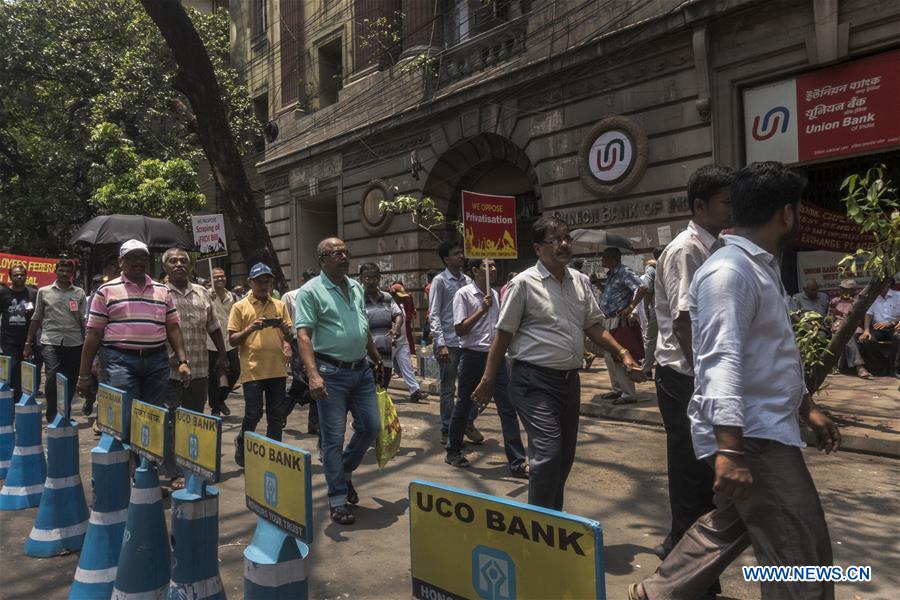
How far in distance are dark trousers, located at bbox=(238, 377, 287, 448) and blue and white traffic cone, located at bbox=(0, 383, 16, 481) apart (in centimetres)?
194

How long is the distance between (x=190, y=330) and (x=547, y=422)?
3.75 metres

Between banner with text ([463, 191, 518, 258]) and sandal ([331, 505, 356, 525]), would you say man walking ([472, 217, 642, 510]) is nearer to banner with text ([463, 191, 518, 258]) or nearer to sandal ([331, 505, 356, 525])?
sandal ([331, 505, 356, 525])

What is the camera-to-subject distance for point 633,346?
30.7 ft

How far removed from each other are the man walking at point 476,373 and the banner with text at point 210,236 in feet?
22.0

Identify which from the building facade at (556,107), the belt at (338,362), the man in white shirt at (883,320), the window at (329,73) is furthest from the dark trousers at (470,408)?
the window at (329,73)

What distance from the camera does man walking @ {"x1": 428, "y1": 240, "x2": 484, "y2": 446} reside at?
6848mm

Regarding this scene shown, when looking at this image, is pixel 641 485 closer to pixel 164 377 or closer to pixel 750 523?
pixel 750 523

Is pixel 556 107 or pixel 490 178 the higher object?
pixel 556 107

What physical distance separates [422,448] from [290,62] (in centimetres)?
1889

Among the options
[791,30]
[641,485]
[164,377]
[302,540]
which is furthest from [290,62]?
[302,540]

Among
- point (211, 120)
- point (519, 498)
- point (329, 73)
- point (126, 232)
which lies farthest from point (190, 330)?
point (329, 73)

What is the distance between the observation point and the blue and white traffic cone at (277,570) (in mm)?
2221

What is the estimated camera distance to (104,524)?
369 cm

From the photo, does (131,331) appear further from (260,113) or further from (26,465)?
(260,113)
